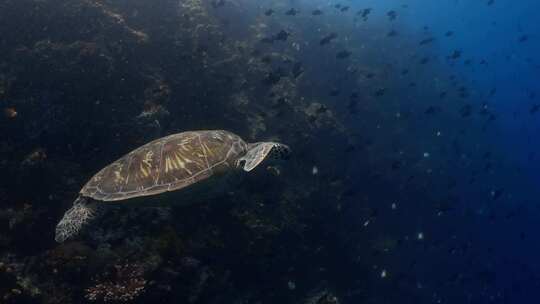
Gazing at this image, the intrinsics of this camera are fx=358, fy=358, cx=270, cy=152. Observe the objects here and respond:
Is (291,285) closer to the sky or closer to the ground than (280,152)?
closer to the ground

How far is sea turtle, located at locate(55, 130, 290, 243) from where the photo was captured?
7078 millimetres

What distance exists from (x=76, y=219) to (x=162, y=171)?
1915 mm

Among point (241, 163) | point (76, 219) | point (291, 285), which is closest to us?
point (76, 219)

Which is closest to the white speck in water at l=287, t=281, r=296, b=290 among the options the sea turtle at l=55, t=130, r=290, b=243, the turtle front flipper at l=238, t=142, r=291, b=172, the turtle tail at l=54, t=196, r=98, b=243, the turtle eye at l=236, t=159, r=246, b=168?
the sea turtle at l=55, t=130, r=290, b=243

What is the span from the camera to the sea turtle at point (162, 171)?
7078mm

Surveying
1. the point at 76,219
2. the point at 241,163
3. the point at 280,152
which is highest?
the point at 280,152

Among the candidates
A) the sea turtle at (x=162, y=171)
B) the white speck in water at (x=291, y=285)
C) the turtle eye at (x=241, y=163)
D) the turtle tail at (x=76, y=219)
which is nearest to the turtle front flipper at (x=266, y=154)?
the sea turtle at (x=162, y=171)

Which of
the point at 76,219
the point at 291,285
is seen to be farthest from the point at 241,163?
the point at 291,285

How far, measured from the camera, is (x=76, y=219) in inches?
281

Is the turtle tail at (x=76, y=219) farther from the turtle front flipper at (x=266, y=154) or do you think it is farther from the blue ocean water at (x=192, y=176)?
the turtle front flipper at (x=266, y=154)

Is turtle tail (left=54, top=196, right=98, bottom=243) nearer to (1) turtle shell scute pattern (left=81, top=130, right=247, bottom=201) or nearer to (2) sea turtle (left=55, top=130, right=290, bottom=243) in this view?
(2) sea turtle (left=55, top=130, right=290, bottom=243)

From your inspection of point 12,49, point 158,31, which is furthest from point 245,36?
point 12,49

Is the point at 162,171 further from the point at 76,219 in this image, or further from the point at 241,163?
the point at 76,219

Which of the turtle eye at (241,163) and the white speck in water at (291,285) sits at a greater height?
the turtle eye at (241,163)
